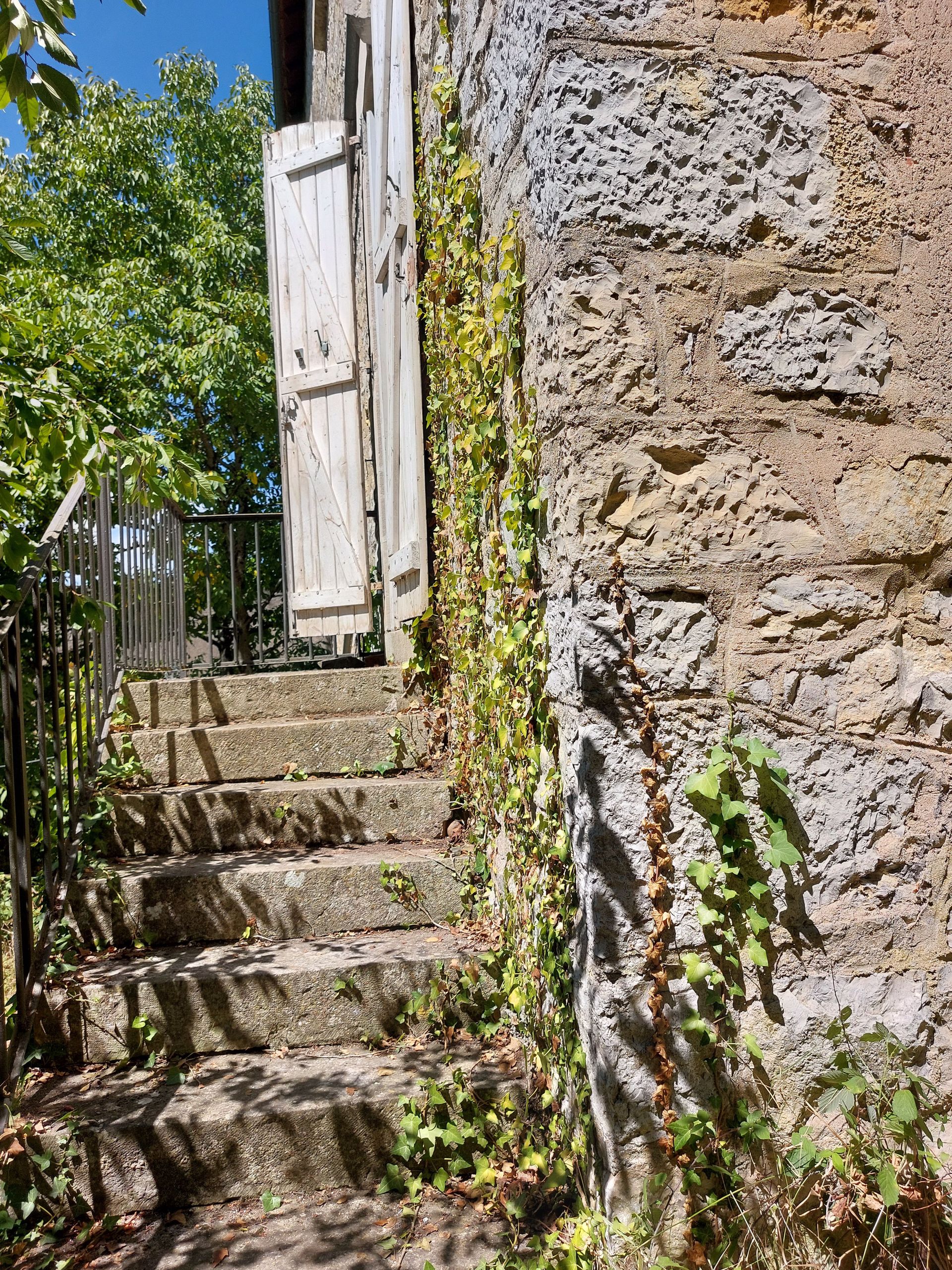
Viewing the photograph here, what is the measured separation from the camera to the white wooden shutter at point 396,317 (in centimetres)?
364

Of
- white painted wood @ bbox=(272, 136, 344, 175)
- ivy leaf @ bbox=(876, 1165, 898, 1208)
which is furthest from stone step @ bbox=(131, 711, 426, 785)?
white painted wood @ bbox=(272, 136, 344, 175)

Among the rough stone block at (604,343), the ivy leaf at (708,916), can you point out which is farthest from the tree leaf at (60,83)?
the ivy leaf at (708,916)

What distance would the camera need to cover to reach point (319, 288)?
506 cm

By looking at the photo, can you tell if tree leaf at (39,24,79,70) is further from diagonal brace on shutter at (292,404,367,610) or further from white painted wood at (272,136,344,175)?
white painted wood at (272,136,344,175)

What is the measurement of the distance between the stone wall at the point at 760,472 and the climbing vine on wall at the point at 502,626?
232 mm

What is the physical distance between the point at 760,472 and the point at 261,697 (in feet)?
8.48

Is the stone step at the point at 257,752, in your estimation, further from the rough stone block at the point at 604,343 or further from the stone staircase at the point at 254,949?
the rough stone block at the point at 604,343

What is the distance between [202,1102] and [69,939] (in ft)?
2.53

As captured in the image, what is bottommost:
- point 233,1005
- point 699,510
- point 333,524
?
point 233,1005

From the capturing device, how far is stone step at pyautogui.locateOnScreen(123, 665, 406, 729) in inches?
149

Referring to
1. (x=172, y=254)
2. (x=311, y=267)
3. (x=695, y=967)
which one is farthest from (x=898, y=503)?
(x=172, y=254)

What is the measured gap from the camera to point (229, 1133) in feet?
6.86

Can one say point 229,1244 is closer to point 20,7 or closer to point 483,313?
point 483,313

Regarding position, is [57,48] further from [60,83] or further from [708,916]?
[708,916]
